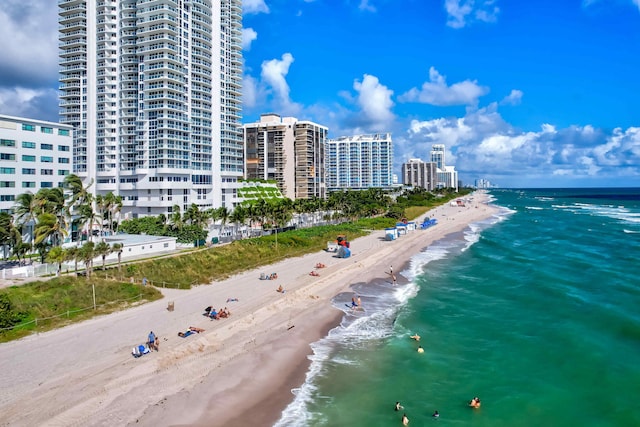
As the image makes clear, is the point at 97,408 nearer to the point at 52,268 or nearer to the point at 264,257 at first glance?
the point at 52,268

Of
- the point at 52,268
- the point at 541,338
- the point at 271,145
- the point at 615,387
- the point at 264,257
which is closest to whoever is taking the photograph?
the point at 615,387

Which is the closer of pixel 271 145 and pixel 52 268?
pixel 52 268

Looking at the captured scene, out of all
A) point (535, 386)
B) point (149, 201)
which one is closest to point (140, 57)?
point (149, 201)

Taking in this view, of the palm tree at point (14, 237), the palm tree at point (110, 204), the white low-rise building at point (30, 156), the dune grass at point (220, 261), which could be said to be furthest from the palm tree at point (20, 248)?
the palm tree at point (110, 204)

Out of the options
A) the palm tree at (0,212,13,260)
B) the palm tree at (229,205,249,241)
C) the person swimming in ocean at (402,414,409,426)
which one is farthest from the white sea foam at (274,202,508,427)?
the palm tree at (0,212,13,260)

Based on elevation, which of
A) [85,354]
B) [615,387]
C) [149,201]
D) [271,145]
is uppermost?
[271,145]

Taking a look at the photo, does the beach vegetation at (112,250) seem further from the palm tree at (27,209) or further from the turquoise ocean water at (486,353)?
the turquoise ocean water at (486,353)

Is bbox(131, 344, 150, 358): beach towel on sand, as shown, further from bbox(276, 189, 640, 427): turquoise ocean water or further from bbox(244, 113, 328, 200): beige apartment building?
bbox(244, 113, 328, 200): beige apartment building

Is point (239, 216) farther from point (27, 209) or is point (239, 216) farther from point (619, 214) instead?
point (619, 214)
